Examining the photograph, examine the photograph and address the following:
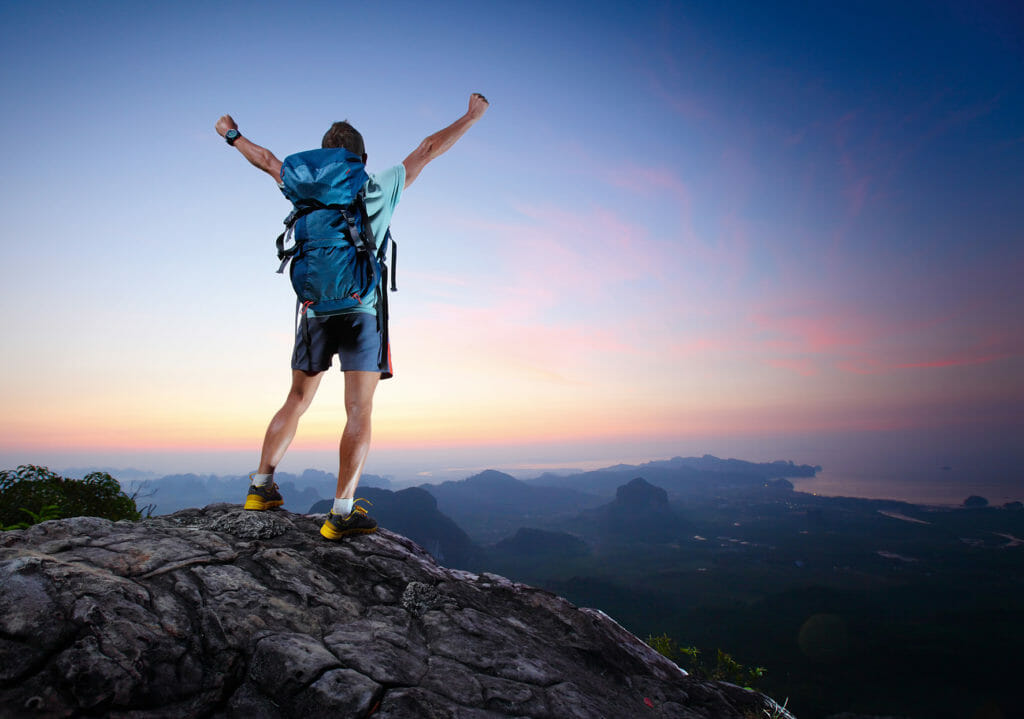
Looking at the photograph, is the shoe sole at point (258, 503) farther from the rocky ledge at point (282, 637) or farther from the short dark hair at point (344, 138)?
the short dark hair at point (344, 138)

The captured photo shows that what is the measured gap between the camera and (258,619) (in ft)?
11.1

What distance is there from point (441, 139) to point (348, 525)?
16.0ft

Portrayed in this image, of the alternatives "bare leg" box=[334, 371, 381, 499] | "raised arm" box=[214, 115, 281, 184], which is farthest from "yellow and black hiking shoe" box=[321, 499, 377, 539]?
"raised arm" box=[214, 115, 281, 184]

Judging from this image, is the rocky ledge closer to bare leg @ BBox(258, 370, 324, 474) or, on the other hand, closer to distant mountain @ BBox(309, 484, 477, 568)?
bare leg @ BBox(258, 370, 324, 474)

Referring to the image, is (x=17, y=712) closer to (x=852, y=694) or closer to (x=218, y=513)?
(x=218, y=513)

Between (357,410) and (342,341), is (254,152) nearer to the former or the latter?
(342,341)

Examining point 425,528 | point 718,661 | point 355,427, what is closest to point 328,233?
point 355,427

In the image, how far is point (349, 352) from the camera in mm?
4871

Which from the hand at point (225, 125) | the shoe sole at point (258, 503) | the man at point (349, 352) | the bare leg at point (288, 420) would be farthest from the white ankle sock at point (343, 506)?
the hand at point (225, 125)

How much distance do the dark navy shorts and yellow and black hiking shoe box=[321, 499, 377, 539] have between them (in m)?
1.83

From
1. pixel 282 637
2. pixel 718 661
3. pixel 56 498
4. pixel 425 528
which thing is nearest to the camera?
pixel 282 637

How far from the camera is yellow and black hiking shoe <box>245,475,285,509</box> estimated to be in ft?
17.3

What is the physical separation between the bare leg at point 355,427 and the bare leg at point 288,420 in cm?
60

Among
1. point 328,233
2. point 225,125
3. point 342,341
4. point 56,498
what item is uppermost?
point 225,125
